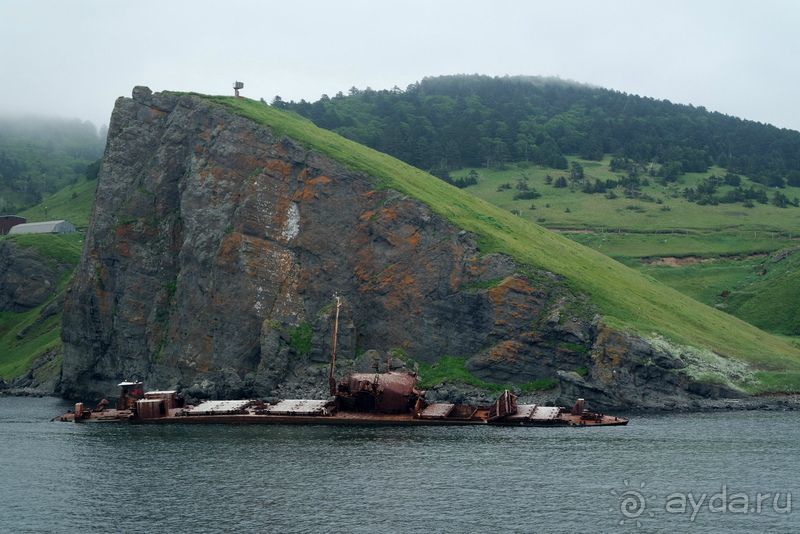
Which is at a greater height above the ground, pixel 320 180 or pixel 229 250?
pixel 320 180

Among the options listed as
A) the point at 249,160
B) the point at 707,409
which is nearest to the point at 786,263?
the point at 707,409

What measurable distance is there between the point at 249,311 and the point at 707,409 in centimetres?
5459

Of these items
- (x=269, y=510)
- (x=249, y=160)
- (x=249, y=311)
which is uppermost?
(x=249, y=160)

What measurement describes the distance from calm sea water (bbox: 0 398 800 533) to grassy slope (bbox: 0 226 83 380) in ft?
229

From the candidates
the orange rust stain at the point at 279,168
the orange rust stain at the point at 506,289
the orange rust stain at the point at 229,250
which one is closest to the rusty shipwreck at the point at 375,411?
the orange rust stain at the point at 506,289

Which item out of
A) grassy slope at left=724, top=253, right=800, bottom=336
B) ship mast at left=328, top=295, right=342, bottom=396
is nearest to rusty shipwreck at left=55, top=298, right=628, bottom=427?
ship mast at left=328, top=295, right=342, bottom=396

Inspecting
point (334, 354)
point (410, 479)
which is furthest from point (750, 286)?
point (410, 479)

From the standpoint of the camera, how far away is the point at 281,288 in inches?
4636

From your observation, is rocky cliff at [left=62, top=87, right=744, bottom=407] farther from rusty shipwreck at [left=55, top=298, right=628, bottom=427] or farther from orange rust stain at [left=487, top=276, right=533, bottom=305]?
rusty shipwreck at [left=55, top=298, right=628, bottom=427]

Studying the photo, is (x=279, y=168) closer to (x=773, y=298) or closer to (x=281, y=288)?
(x=281, y=288)

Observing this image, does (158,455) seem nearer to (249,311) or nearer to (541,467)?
(541,467)

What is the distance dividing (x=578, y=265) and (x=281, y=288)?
39.9 m

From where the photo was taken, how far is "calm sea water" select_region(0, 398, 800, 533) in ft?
171

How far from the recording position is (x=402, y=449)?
74.8m
